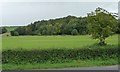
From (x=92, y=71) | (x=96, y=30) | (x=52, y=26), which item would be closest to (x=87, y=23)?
(x=96, y=30)

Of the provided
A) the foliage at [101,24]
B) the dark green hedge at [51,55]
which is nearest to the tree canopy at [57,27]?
the foliage at [101,24]

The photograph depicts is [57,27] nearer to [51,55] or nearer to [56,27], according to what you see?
[56,27]

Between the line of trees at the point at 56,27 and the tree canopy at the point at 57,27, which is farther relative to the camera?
the line of trees at the point at 56,27

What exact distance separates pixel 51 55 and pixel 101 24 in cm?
631

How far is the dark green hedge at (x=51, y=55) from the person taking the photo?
57.2ft

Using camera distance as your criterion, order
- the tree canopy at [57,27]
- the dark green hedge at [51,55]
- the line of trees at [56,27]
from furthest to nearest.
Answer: the line of trees at [56,27] → the tree canopy at [57,27] → the dark green hedge at [51,55]

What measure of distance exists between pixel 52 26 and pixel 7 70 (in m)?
16.1

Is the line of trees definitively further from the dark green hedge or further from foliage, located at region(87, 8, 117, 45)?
the dark green hedge

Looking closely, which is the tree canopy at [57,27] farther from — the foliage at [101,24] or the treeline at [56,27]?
the foliage at [101,24]

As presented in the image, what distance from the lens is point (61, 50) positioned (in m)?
18.2

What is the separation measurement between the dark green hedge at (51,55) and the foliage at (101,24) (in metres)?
Answer: 3.45

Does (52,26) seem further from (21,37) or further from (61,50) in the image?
(61,50)

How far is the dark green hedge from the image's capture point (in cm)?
1744

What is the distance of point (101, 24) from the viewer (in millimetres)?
22234
